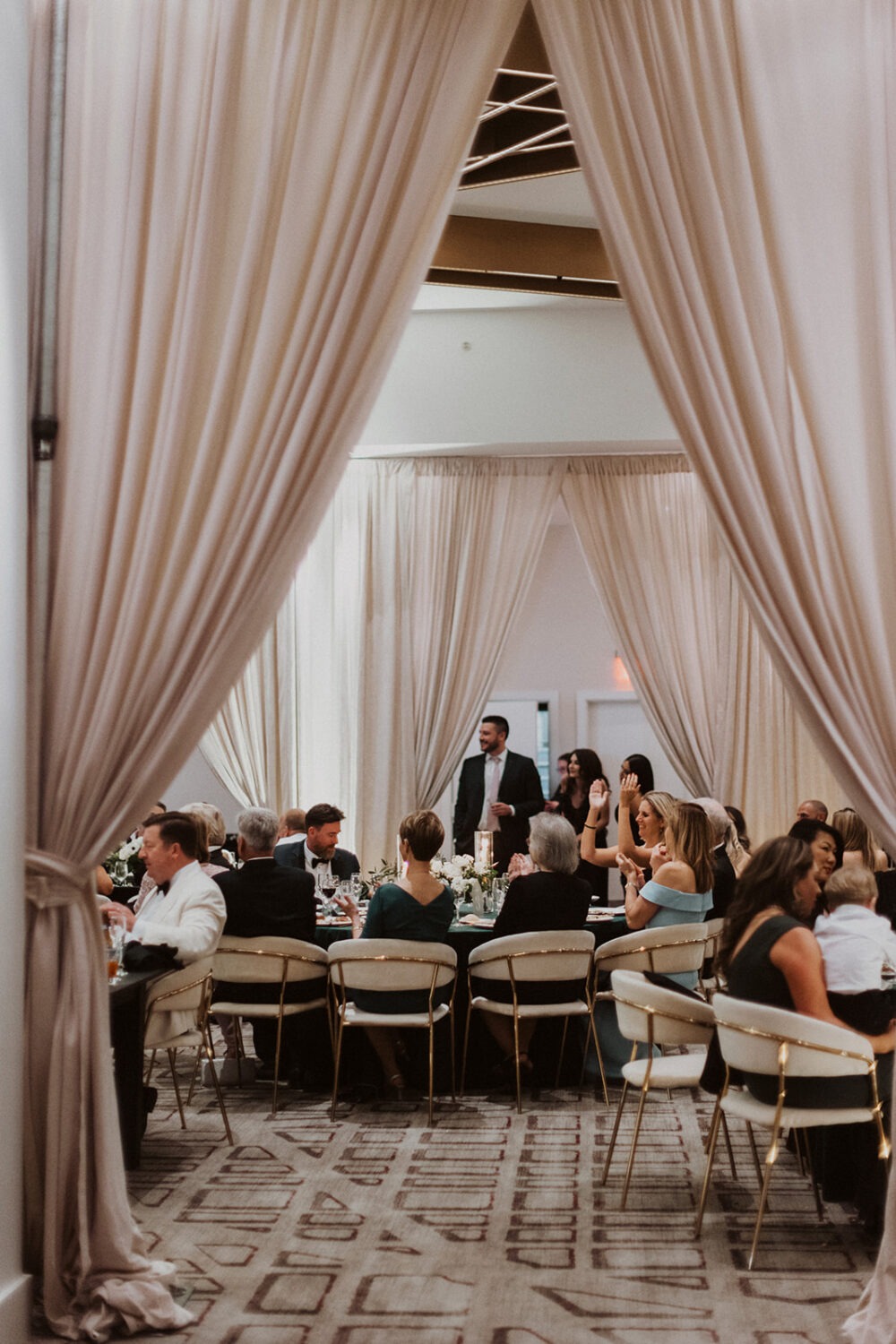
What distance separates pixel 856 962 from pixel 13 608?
115 inches

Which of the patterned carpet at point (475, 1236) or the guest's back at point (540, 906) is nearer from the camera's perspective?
the patterned carpet at point (475, 1236)

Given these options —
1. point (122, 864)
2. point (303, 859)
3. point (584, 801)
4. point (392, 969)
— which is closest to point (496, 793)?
point (584, 801)

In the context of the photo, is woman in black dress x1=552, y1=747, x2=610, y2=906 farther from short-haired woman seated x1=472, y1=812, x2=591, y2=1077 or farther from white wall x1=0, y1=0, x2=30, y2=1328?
white wall x1=0, y1=0, x2=30, y2=1328

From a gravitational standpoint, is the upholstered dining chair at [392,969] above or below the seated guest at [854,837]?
below

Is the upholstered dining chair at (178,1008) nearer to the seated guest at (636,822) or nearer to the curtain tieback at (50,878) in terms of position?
the curtain tieback at (50,878)

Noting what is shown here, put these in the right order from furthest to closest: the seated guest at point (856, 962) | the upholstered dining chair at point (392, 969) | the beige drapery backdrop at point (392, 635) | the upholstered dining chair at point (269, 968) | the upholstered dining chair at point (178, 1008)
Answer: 1. the beige drapery backdrop at point (392, 635)
2. the upholstered dining chair at point (269, 968)
3. the upholstered dining chair at point (392, 969)
4. the upholstered dining chair at point (178, 1008)
5. the seated guest at point (856, 962)

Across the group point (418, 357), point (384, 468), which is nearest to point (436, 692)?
point (384, 468)

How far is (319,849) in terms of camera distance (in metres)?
7.78

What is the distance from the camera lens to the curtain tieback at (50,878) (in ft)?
12.5

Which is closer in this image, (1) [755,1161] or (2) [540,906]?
(1) [755,1161]

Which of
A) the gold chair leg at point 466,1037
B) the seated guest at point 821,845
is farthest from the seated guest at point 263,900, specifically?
the seated guest at point 821,845

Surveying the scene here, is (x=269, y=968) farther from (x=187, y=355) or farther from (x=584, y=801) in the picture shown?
(x=584, y=801)

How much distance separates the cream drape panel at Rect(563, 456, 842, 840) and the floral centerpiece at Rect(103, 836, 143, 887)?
4.22m

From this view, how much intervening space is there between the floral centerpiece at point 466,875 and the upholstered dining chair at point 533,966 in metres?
0.92
